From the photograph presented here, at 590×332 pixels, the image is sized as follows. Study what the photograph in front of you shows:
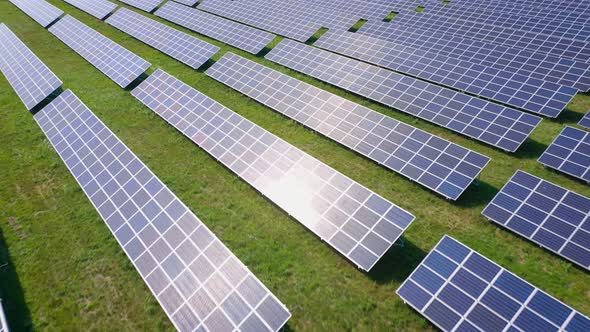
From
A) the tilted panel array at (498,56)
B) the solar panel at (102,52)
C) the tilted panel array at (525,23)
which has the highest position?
the solar panel at (102,52)

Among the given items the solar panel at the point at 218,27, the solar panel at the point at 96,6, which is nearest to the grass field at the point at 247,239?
the solar panel at the point at 218,27

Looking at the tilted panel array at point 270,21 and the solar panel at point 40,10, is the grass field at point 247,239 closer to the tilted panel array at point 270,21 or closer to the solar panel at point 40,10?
the tilted panel array at point 270,21

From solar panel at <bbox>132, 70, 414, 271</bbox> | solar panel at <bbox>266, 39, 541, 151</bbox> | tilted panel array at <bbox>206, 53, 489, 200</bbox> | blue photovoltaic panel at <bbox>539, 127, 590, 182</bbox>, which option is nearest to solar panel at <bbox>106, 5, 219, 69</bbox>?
tilted panel array at <bbox>206, 53, 489, 200</bbox>

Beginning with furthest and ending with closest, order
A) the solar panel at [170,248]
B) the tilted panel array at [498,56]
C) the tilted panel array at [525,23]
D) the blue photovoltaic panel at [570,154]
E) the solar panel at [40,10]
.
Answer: the solar panel at [40,10], the tilted panel array at [525,23], the tilted panel array at [498,56], the blue photovoltaic panel at [570,154], the solar panel at [170,248]

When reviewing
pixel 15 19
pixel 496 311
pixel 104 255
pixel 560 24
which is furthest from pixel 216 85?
pixel 15 19

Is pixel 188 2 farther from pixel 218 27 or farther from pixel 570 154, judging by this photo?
pixel 570 154

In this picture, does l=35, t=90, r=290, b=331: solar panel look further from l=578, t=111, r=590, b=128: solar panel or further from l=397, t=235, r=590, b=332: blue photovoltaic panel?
l=578, t=111, r=590, b=128: solar panel

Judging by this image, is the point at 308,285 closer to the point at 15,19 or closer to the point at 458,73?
the point at 458,73
